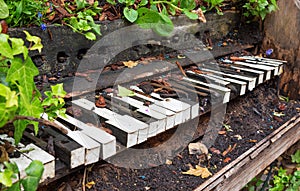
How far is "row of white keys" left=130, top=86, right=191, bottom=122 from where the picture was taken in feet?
4.65

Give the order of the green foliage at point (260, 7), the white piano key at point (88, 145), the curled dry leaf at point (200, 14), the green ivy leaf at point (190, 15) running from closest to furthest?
the white piano key at point (88, 145) → the green ivy leaf at point (190, 15) → the curled dry leaf at point (200, 14) → the green foliage at point (260, 7)

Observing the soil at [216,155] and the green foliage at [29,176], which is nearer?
the green foliage at [29,176]

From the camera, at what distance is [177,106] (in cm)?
146

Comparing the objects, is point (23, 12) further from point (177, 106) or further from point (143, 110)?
point (177, 106)

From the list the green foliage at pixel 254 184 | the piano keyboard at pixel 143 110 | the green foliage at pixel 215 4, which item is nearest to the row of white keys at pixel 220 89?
the piano keyboard at pixel 143 110

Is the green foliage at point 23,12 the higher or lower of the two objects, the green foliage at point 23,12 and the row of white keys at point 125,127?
the higher

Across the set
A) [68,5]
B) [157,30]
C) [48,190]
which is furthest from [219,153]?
[68,5]

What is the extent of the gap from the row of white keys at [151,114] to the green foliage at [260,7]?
1.40 m

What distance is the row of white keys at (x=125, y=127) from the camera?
1188 mm

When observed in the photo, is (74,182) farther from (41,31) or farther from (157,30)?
(157,30)

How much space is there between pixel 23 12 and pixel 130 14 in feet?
1.78

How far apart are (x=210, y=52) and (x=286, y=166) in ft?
4.64

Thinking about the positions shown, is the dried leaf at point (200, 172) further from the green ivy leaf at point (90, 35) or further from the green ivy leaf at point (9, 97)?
the green ivy leaf at point (9, 97)

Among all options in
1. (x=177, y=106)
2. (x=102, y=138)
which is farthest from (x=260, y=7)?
(x=102, y=138)
